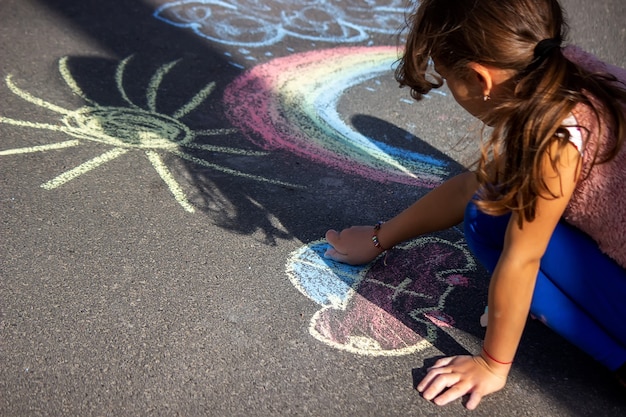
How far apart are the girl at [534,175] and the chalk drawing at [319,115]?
2.94 feet

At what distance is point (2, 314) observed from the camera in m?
1.84

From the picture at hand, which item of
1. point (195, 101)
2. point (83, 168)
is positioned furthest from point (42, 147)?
point (195, 101)

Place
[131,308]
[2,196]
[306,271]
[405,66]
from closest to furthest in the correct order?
1. [405,66]
2. [131,308]
3. [306,271]
4. [2,196]

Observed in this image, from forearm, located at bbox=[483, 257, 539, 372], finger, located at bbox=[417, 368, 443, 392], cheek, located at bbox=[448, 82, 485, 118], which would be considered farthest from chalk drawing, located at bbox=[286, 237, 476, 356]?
cheek, located at bbox=[448, 82, 485, 118]

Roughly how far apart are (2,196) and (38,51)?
4.01ft

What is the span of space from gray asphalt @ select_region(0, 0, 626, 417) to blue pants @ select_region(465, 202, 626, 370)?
6.0 inches

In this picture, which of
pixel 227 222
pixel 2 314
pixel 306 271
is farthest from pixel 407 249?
pixel 2 314

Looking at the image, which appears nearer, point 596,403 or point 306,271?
point 596,403

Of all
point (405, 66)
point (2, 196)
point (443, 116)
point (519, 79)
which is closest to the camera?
point (519, 79)

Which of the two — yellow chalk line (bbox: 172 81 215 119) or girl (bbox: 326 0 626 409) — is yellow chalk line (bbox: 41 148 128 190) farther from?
girl (bbox: 326 0 626 409)

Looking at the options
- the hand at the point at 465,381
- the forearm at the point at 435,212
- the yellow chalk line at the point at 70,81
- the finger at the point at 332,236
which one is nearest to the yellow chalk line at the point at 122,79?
the yellow chalk line at the point at 70,81

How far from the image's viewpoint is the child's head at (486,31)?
1487 millimetres

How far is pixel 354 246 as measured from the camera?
216 centimetres

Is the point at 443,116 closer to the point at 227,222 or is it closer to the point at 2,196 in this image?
the point at 227,222
